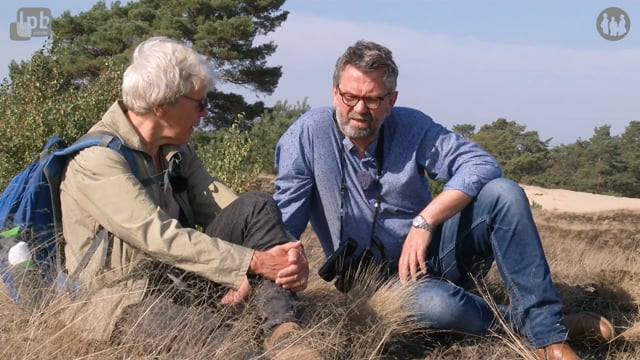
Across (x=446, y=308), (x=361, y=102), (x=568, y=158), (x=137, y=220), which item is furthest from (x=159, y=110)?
(x=568, y=158)

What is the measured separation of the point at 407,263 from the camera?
355cm

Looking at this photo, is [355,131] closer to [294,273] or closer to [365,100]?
[365,100]

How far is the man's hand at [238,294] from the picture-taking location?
10.1ft

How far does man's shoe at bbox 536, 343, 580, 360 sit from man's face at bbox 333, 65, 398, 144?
1.18 metres

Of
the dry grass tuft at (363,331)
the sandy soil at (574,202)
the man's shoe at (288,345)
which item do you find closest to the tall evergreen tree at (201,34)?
the sandy soil at (574,202)

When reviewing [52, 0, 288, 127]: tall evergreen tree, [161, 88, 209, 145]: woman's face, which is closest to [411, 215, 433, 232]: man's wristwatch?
[161, 88, 209, 145]: woman's face

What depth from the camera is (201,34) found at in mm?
21828

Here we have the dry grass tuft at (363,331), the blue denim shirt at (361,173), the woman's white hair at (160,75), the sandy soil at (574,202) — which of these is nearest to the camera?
the dry grass tuft at (363,331)

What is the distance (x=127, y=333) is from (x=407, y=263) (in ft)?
4.25

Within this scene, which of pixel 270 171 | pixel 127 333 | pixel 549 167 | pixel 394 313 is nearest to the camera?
pixel 127 333

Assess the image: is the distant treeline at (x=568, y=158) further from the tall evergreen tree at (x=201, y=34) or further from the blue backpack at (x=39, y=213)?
the blue backpack at (x=39, y=213)

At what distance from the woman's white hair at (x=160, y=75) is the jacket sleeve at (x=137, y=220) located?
254mm

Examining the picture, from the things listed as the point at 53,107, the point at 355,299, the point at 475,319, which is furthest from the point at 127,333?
the point at 53,107

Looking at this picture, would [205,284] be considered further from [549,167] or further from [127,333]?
[549,167]
